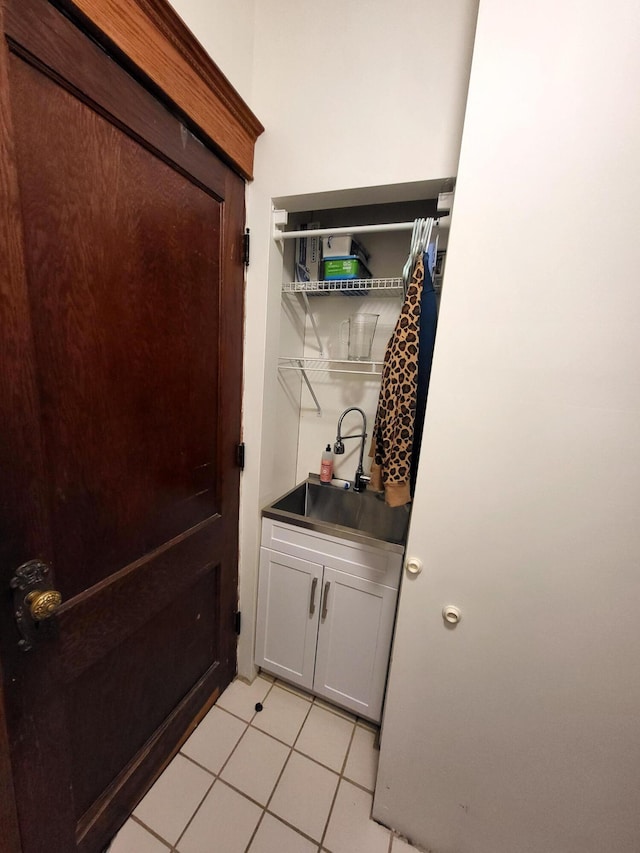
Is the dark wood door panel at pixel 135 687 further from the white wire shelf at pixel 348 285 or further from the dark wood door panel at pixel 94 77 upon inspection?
the dark wood door panel at pixel 94 77

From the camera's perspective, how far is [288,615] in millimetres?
1373

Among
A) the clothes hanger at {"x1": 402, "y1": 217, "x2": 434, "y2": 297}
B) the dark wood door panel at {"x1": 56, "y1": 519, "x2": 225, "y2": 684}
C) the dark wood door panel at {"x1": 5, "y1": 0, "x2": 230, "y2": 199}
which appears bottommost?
the dark wood door panel at {"x1": 56, "y1": 519, "x2": 225, "y2": 684}

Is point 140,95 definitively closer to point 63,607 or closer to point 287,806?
point 63,607

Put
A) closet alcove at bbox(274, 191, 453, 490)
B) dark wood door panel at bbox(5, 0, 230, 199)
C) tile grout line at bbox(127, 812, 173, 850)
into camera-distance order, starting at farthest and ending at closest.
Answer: closet alcove at bbox(274, 191, 453, 490) < tile grout line at bbox(127, 812, 173, 850) < dark wood door panel at bbox(5, 0, 230, 199)

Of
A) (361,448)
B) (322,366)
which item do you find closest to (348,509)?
(361,448)

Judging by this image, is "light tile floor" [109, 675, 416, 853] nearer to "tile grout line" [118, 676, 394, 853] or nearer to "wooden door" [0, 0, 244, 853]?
"tile grout line" [118, 676, 394, 853]

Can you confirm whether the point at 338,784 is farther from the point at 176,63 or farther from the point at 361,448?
the point at 176,63

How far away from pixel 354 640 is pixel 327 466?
2.50ft

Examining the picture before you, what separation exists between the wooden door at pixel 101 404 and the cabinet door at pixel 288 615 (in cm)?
32

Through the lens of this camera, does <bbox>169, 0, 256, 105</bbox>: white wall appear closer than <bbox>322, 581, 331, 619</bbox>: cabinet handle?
Yes

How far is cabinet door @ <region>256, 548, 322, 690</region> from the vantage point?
132 centimetres

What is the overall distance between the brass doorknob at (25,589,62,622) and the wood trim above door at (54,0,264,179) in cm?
116

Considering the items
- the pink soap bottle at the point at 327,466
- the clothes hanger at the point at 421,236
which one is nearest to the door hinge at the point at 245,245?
the clothes hanger at the point at 421,236

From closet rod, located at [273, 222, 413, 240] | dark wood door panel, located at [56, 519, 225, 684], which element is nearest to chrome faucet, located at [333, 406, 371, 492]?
dark wood door panel, located at [56, 519, 225, 684]
